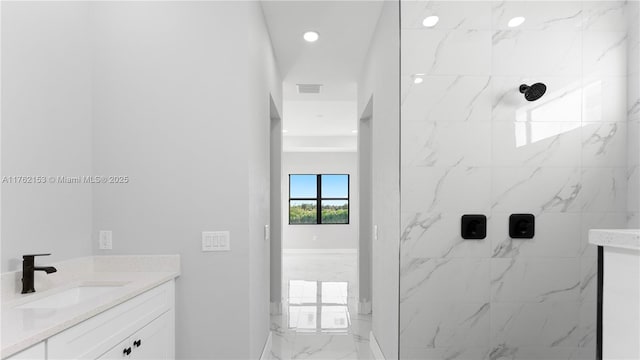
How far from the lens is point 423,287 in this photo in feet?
7.11

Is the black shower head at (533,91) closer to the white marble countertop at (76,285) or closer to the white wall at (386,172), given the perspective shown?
the white wall at (386,172)

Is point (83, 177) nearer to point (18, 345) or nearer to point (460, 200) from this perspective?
point (18, 345)

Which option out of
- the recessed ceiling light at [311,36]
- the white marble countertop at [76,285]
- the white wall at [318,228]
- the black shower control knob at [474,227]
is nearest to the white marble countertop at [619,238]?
the black shower control knob at [474,227]

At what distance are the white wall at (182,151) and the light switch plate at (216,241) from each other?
0.12ft

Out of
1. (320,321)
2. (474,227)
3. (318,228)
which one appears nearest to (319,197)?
(318,228)

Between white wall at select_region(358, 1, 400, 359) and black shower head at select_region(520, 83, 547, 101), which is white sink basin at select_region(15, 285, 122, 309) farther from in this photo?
black shower head at select_region(520, 83, 547, 101)

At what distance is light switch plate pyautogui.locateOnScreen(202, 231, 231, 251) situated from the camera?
2031mm

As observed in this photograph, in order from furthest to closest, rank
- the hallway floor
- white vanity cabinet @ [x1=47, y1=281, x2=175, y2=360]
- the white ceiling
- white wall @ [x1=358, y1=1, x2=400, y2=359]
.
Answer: the hallway floor → the white ceiling → white wall @ [x1=358, y1=1, x2=400, y2=359] → white vanity cabinet @ [x1=47, y1=281, x2=175, y2=360]

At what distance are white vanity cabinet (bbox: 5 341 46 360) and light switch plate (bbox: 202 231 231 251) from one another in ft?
3.23

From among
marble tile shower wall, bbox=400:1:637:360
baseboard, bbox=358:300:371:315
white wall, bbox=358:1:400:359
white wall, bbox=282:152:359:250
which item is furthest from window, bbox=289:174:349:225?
marble tile shower wall, bbox=400:1:637:360

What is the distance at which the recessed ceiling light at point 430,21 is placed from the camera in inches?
85.4

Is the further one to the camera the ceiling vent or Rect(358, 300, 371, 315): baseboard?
the ceiling vent

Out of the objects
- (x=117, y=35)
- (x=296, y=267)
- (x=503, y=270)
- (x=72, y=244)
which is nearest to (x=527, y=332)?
(x=503, y=270)

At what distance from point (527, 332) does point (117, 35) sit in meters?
3.01
